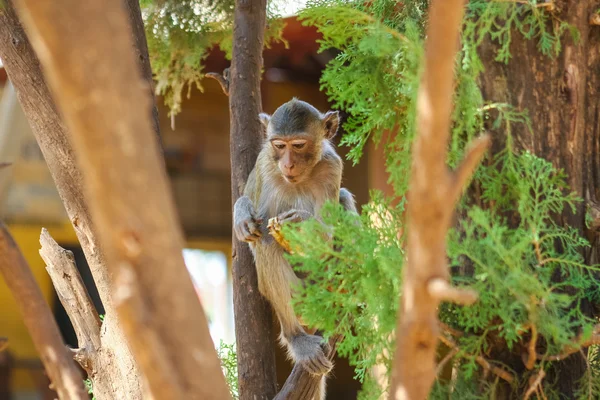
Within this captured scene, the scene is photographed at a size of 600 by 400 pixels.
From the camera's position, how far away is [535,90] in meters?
3.17

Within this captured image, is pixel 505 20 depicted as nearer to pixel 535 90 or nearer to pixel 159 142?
pixel 535 90

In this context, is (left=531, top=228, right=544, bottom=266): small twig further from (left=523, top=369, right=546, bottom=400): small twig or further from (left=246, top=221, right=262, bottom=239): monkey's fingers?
(left=246, top=221, right=262, bottom=239): monkey's fingers

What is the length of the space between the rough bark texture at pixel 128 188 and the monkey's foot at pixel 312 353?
9.56 ft

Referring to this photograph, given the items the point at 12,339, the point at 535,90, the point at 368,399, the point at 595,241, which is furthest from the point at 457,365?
the point at 12,339

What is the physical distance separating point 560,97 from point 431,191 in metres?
1.65

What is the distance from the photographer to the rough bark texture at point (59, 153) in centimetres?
383

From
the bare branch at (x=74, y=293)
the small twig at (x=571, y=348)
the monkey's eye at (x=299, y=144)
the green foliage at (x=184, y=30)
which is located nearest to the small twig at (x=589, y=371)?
the small twig at (x=571, y=348)

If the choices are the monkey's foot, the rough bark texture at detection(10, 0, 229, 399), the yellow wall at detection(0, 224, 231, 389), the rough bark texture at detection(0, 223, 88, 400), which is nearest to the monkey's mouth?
the monkey's foot

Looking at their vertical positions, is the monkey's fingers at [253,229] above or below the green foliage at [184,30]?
below

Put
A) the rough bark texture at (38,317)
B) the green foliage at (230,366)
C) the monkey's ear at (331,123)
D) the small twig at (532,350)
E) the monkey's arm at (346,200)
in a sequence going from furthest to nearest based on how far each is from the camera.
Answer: the monkey's arm at (346,200)
the green foliage at (230,366)
the monkey's ear at (331,123)
the small twig at (532,350)
the rough bark texture at (38,317)

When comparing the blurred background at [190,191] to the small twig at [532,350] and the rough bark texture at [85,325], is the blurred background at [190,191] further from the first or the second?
the small twig at [532,350]

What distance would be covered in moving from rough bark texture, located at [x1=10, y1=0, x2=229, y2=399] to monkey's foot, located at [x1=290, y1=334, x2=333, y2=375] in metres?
2.91

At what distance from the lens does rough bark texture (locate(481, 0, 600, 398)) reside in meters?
3.15

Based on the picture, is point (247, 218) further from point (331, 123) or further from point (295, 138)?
point (331, 123)
